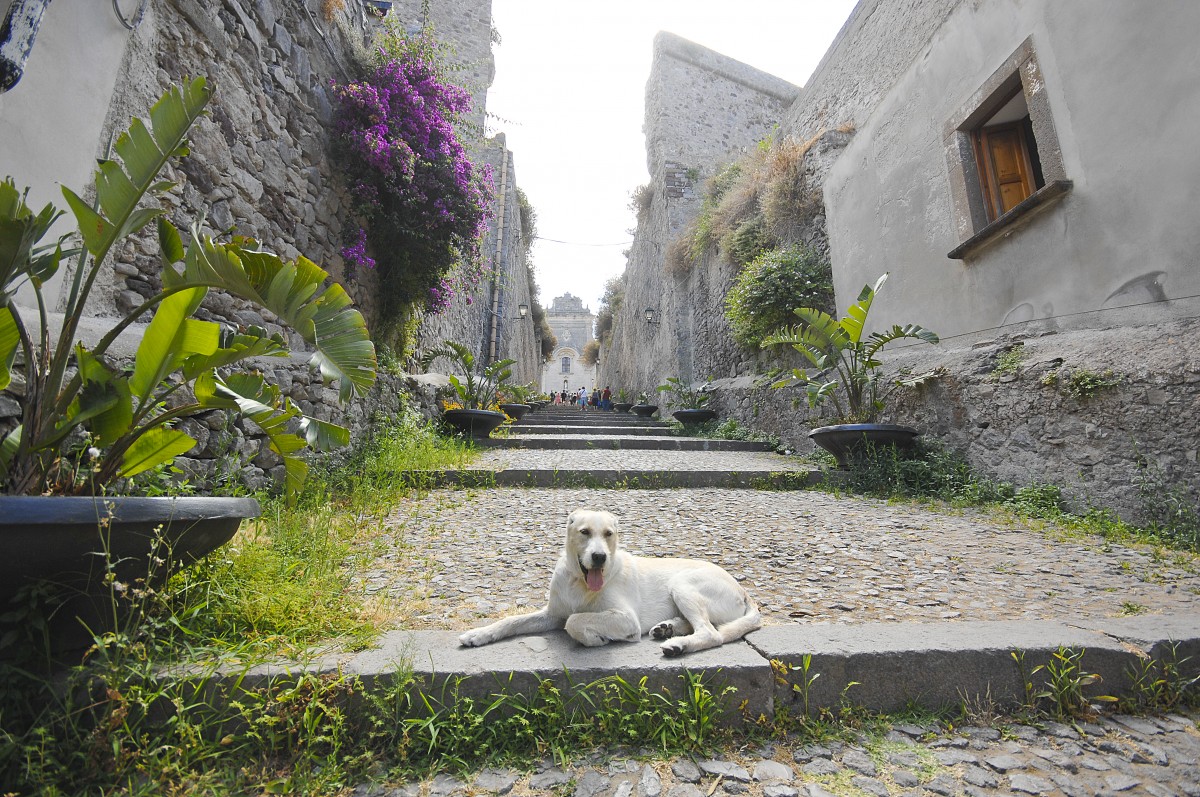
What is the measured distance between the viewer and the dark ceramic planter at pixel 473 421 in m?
7.38

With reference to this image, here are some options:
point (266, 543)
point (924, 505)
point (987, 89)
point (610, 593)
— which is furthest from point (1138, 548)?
point (266, 543)

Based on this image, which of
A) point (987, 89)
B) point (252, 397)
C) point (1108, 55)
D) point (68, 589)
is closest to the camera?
point (68, 589)

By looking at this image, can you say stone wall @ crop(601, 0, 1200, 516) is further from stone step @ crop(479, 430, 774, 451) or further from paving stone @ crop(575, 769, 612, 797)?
paving stone @ crop(575, 769, 612, 797)

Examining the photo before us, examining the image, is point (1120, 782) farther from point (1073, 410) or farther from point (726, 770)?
point (1073, 410)

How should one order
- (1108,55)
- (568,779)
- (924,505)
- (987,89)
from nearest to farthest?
1. (568,779)
2. (1108,55)
3. (924,505)
4. (987,89)

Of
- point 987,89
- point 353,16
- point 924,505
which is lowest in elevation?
point 924,505

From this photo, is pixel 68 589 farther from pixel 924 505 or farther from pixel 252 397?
pixel 924 505

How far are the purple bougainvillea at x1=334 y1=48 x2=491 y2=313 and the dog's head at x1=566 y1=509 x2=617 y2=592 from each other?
453 cm

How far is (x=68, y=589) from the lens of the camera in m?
1.60

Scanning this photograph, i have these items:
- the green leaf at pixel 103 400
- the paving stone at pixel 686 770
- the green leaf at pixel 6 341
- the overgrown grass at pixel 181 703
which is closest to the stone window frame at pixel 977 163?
the paving stone at pixel 686 770

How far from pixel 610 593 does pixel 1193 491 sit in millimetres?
3675

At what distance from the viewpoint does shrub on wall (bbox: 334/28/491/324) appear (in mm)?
5250

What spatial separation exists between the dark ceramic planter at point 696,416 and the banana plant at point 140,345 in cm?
776

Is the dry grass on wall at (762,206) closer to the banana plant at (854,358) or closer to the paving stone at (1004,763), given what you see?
the banana plant at (854,358)
